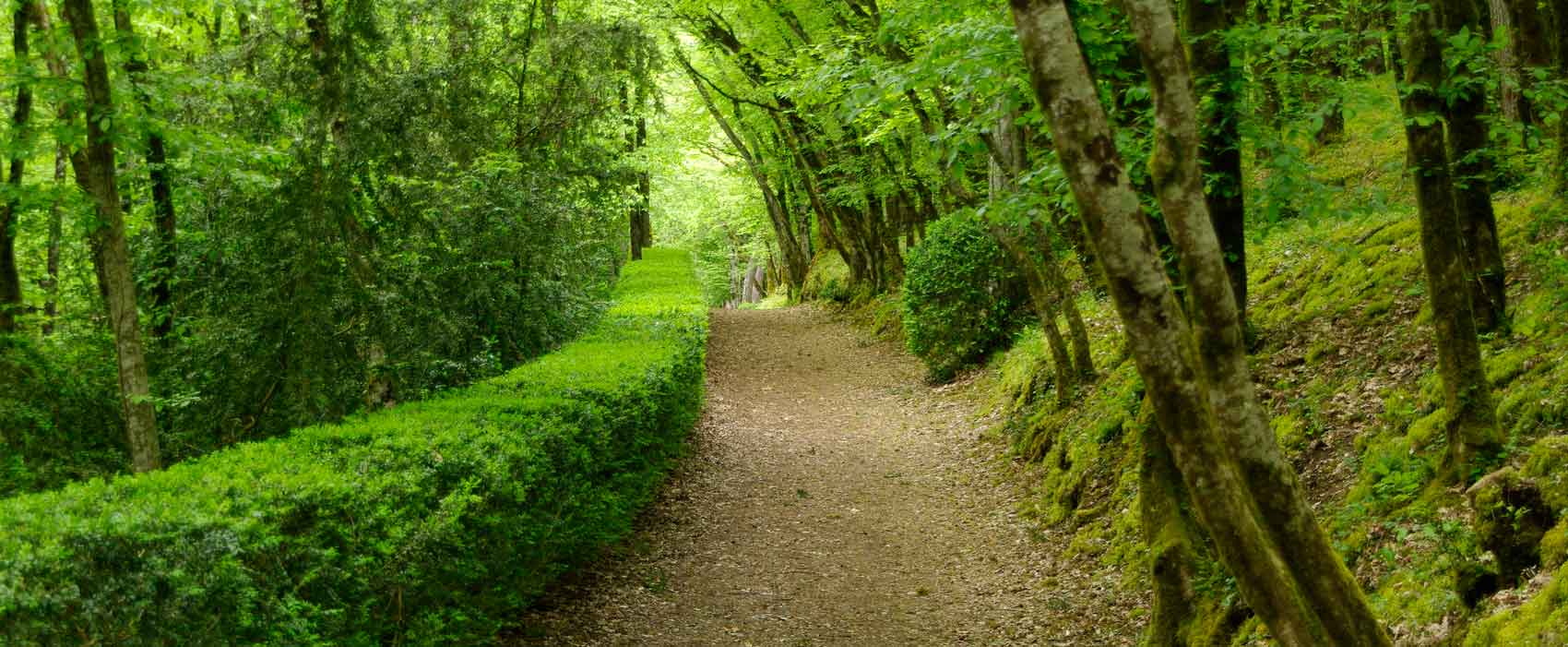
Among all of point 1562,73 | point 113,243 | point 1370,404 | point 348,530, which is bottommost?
point 1370,404

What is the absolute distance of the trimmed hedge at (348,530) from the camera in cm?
299

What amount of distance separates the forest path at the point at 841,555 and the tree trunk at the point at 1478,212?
2.70m

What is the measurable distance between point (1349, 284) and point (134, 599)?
7.72 m

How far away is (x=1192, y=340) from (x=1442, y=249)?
6.92 feet

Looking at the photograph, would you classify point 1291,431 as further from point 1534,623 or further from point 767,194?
point 767,194

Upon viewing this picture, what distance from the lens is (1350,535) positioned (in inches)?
184

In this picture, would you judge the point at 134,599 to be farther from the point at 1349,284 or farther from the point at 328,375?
the point at 1349,284

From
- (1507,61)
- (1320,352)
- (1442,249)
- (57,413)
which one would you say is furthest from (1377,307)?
(57,413)

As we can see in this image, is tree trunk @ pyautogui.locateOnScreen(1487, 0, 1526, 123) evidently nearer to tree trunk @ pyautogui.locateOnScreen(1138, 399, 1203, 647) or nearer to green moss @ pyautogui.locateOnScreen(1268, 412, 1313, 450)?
green moss @ pyautogui.locateOnScreen(1268, 412, 1313, 450)

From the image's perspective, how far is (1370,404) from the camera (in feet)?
18.5

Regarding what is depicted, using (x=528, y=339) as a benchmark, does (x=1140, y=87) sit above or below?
above

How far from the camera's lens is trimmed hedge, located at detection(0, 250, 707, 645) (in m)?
2.99

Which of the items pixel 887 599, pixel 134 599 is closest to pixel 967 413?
pixel 887 599

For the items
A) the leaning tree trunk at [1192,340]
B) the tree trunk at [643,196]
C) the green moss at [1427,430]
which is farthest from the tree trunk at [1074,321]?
the tree trunk at [643,196]
